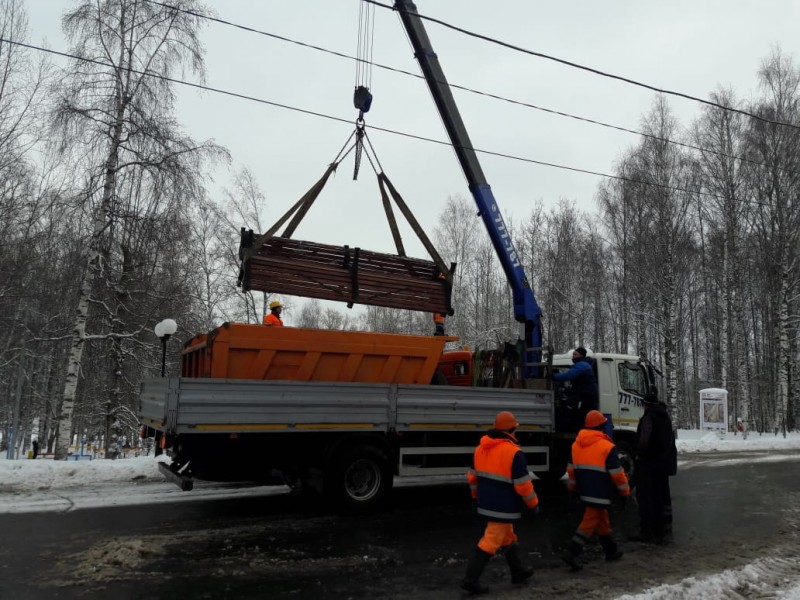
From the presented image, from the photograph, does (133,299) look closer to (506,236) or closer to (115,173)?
(115,173)

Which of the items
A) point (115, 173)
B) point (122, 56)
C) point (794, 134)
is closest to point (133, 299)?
point (115, 173)

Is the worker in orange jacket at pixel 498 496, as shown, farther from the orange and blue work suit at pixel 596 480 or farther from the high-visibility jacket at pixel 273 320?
the high-visibility jacket at pixel 273 320

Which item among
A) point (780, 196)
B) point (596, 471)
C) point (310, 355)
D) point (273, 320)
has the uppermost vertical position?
point (780, 196)

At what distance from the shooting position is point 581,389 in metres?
9.16

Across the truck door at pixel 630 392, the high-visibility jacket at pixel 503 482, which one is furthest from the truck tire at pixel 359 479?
the truck door at pixel 630 392

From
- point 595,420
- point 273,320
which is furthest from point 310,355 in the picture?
point 595,420

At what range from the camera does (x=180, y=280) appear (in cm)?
1988

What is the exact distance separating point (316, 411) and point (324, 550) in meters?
1.85

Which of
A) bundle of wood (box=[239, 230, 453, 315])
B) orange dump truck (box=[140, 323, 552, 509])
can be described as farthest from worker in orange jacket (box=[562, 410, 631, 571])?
bundle of wood (box=[239, 230, 453, 315])

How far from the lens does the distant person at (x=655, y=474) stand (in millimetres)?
6414

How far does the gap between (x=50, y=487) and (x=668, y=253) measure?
2505cm

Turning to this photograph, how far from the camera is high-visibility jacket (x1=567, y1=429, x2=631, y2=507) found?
542 centimetres

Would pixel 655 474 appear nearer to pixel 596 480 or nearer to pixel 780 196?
pixel 596 480

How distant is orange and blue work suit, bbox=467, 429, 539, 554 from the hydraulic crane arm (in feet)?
17.9
